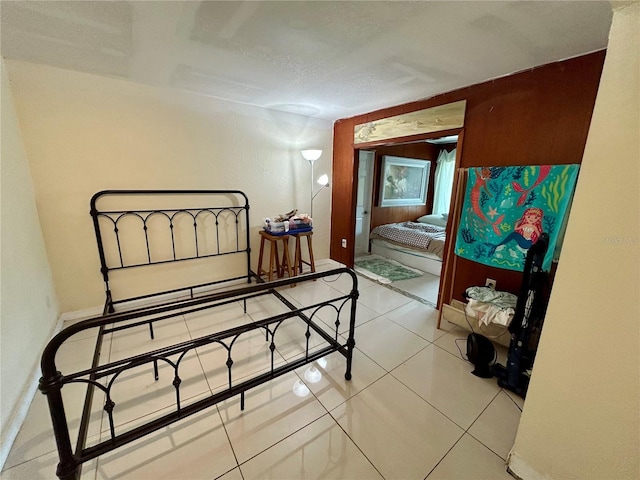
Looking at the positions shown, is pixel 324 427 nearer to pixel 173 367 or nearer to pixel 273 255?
pixel 173 367

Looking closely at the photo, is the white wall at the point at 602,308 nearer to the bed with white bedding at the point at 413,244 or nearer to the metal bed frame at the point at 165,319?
the metal bed frame at the point at 165,319

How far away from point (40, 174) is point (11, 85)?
2.11ft

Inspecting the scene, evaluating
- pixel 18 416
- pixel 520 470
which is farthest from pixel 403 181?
pixel 18 416

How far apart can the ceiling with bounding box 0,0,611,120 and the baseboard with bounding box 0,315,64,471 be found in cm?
208

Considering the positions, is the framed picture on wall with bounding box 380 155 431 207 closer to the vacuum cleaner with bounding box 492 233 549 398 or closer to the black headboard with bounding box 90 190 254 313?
the black headboard with bounding box 90 190 254 313

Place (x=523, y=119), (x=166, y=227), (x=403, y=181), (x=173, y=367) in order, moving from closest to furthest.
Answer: (x=173, y=367)
(x=523, y=119)
(x=166, y=227)
(x=403, y=181)

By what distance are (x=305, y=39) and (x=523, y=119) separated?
1.70 metres

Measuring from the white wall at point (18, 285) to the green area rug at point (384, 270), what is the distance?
3.29 metres

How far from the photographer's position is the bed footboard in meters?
0.94

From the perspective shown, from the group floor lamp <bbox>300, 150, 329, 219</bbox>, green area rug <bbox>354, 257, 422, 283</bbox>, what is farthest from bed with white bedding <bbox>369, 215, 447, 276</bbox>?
floor lamp <bbox>300, 150, 329, 219</bbox>

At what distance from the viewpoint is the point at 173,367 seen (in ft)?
4.51

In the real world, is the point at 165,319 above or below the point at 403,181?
below

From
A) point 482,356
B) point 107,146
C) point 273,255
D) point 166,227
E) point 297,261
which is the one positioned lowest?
point 482,356

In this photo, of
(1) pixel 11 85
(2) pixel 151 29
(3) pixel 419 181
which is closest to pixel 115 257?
(1) pixel 11 85
